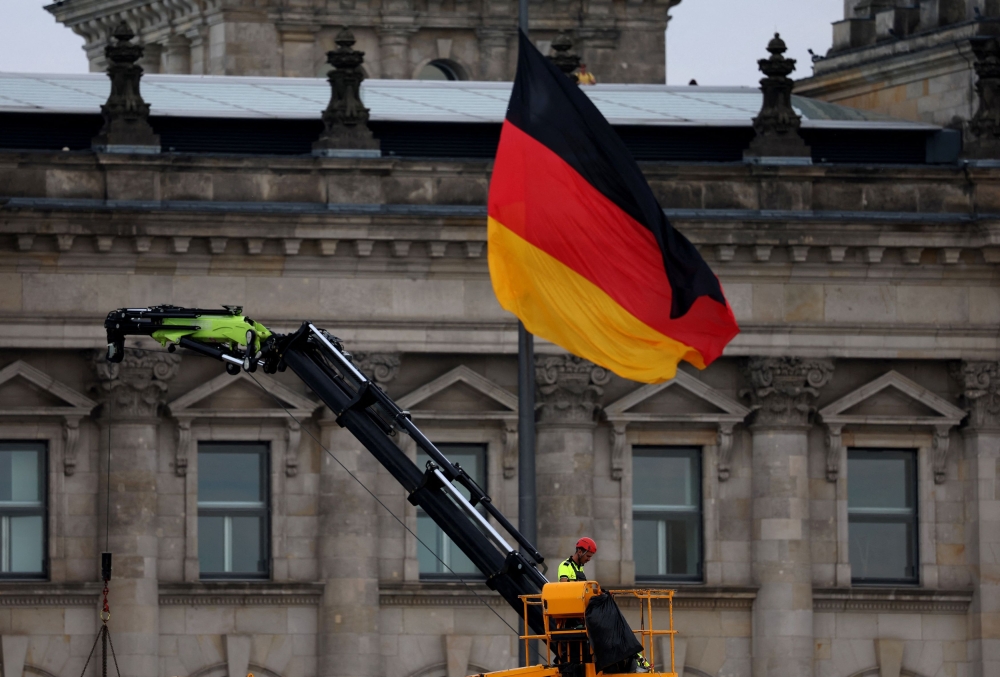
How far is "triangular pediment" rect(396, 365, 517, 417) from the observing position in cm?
5550

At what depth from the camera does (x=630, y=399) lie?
5612 centimetres

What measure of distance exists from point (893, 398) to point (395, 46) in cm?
1730

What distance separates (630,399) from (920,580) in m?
5.77

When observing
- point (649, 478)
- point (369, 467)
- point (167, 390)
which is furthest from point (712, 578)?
point (167, 390)

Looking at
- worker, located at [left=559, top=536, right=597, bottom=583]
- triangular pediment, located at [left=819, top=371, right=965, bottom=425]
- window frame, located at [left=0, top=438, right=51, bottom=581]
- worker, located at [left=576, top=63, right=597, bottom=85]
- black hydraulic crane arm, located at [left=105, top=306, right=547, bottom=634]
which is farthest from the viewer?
worker, located at [left=576, top=63, right=597, bottom=85]

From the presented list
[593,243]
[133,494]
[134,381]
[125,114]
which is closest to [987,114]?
[593,243]

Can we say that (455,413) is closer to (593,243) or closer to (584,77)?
(593,243)

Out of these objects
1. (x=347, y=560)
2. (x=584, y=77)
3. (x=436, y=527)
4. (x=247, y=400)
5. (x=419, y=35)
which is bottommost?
(x=347, y=560)

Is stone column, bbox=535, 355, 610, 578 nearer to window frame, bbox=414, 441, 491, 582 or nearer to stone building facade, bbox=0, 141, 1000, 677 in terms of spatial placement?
stone building facade, bbox=0, 141, 1000, 677

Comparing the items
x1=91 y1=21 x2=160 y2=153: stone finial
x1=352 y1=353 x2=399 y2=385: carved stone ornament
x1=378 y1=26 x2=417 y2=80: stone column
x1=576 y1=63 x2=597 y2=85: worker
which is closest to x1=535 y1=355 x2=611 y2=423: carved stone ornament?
x1=352 y1=353 x2=399 y2=385: carved stone ornament

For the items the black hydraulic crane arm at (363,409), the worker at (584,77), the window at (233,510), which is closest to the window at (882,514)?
the window at (233,510)

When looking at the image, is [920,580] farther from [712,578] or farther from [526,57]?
[526,57]

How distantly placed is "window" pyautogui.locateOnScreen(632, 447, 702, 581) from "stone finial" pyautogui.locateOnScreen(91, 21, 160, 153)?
9.68 meters

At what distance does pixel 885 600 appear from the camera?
5616cm
